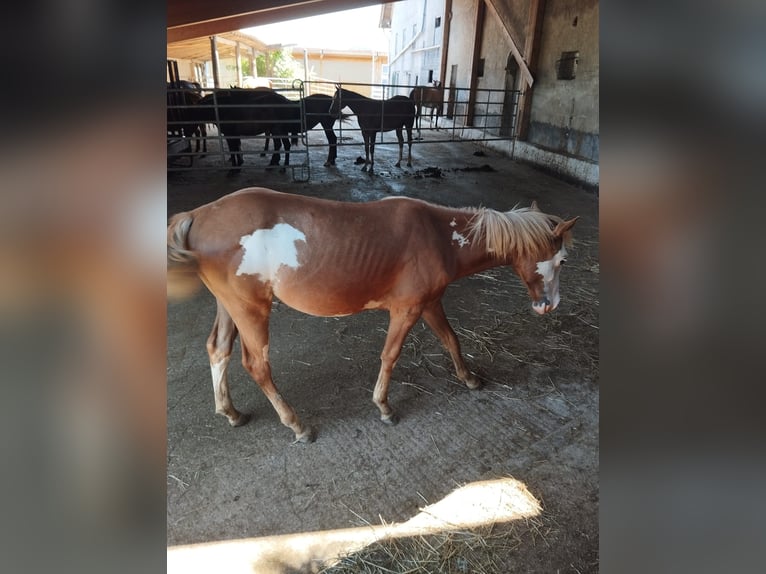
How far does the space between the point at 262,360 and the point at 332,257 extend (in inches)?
23.8

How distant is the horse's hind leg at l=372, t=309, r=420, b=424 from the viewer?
7.41ft

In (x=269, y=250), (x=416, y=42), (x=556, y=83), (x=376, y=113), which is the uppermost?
(x=416, y=42)

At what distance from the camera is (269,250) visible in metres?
1.98

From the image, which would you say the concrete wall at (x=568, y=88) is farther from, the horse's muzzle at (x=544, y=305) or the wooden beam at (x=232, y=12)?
the horse's muzzle at (x=544, y=305)

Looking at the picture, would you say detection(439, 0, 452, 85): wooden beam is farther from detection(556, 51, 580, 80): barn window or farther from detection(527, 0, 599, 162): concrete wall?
detection(556, 51, 580, 80): barn window

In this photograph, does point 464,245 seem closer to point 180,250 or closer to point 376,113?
point 180,250

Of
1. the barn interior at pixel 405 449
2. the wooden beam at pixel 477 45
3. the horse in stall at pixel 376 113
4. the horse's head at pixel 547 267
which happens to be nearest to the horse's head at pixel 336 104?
the horse in stall at pixel 376 113

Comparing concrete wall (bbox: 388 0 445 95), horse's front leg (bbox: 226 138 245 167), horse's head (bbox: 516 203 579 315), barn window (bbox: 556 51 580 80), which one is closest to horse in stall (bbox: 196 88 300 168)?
horse's front leg (bbox: 226 138 245 167)

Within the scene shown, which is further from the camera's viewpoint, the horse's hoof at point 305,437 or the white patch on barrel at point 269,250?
the horse's hoof at point 305,437

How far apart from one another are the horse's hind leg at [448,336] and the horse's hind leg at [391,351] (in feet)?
1.00

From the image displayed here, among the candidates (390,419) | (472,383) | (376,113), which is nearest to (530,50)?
(376,113)

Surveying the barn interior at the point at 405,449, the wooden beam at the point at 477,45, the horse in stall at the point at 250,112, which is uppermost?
the wooden beam at the point at 477,45

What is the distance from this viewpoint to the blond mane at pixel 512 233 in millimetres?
2203
